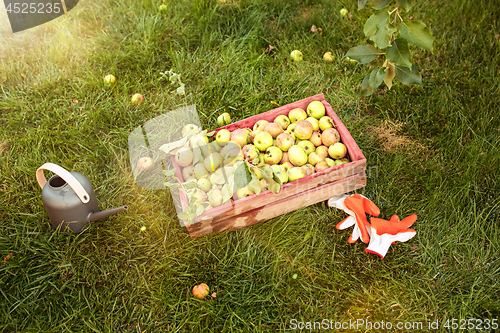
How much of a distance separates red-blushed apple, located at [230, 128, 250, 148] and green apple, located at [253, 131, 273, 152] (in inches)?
3.4

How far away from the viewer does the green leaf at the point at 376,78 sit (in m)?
2.28

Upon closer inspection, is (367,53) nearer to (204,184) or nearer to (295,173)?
(295,173)

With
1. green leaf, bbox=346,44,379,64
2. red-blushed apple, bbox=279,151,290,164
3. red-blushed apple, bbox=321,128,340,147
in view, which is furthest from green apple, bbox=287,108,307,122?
green leaf, bbox=346,44,379,64

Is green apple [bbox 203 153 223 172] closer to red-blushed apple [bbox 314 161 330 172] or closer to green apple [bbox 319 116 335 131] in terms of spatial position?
red-blushed apple [bbox 314 161 330 172]

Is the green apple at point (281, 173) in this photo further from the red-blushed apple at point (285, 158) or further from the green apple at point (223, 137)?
the green apple at point (223, 137)

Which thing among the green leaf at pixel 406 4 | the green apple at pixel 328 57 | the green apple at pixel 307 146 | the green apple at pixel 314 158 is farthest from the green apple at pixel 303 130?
the green apple at pixel 328 57

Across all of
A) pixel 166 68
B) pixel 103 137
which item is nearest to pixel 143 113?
pixel 103 137

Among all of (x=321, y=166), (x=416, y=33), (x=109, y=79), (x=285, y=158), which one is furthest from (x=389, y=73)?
(x=109, y=79)

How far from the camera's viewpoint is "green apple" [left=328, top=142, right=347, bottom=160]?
93.4 inches

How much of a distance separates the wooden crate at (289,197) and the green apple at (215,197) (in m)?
0.07

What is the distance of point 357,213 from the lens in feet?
7.59

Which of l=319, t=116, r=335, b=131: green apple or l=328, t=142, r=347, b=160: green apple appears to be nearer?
l=328, t=142, r=347, b=160: green apple

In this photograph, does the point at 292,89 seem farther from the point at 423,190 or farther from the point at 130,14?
the point at 130,14

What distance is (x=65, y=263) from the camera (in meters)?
2.31
